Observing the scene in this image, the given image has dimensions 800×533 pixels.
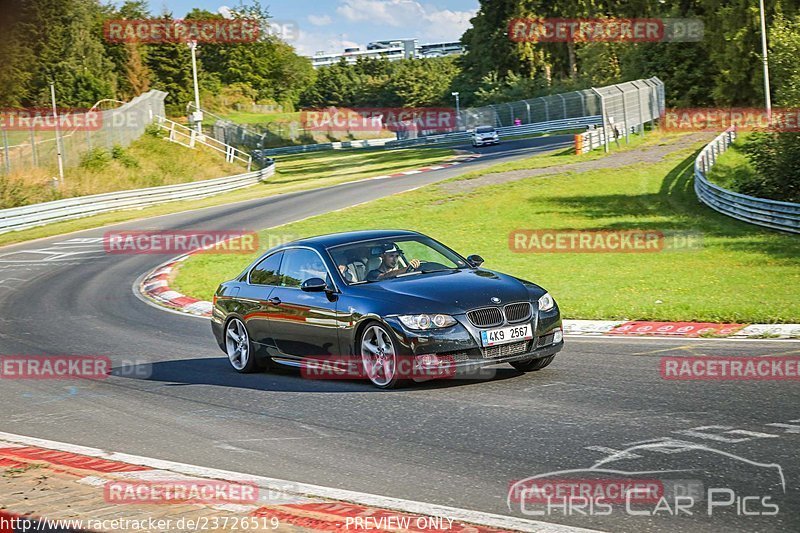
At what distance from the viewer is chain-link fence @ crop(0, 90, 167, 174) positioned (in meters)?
39.7

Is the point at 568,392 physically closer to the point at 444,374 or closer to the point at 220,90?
the point at 444,374

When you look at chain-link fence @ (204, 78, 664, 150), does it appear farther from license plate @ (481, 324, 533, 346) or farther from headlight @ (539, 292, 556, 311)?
license plate @ (481, 324, 533, 346)

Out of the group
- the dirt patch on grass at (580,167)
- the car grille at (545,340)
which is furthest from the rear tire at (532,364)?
the dirt patch on grass at (580,167)

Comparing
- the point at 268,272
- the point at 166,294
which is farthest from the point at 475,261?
the point at 166,294

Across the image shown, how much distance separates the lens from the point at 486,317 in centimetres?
966

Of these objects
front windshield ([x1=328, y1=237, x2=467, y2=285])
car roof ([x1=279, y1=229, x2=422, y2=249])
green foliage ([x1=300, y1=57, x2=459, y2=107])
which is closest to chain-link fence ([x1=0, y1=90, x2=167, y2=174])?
car roof ([x1=279, y1=229, x2=422, y2=249])

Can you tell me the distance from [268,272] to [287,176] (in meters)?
47.7

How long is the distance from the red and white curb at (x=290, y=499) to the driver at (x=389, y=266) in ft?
11.9

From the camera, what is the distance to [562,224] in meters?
29.5

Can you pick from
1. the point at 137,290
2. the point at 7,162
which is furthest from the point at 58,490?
the point at 7,162

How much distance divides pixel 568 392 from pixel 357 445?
231 cm

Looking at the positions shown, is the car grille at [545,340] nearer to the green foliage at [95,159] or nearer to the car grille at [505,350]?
the car grille at [505,350]
